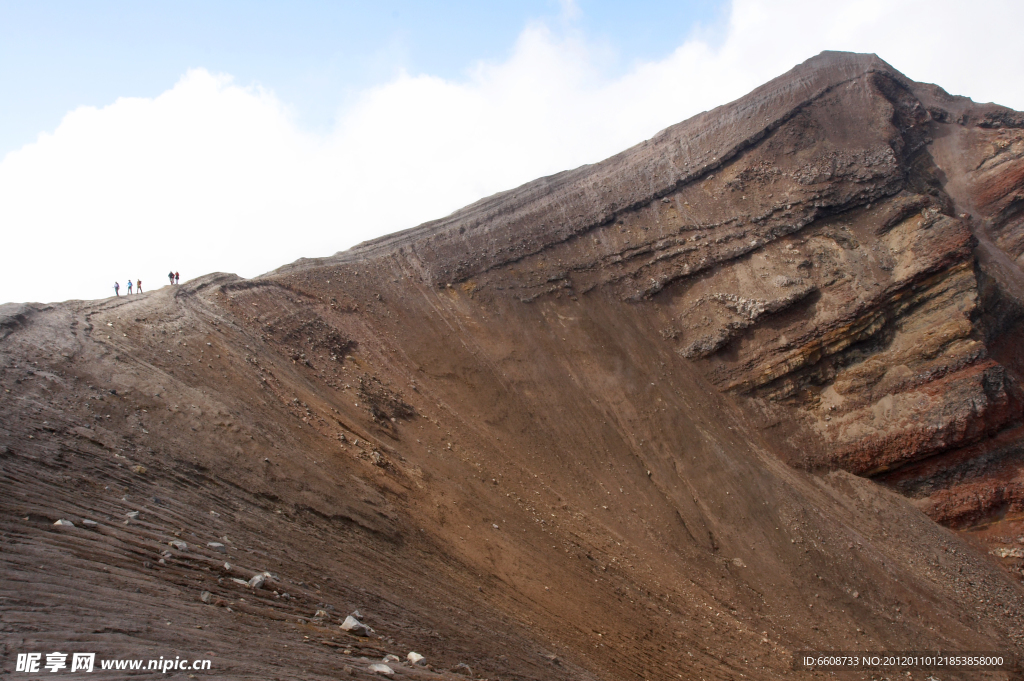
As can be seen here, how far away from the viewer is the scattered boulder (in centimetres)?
869

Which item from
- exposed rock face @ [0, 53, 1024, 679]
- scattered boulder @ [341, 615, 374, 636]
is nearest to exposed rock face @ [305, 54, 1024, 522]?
exposed rock face @ [0, 53, 1024, 679]

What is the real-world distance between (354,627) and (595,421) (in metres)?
13.9

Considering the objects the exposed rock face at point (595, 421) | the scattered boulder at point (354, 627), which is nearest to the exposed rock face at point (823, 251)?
the exposed rock face at point (595, 421)

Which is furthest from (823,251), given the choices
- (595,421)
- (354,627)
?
(354,627)

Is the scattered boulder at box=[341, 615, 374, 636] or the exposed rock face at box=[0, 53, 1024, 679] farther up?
the exposed rock face at box=[0, 53, 1024, 679]

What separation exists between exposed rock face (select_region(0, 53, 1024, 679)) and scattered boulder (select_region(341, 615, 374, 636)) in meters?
0.26

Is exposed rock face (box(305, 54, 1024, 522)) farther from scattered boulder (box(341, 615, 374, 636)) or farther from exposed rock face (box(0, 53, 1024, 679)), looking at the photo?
scattered boulder (box(341, 615, 374, 636))

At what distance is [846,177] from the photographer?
24812mm

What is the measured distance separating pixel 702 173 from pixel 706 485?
13941 millimetres

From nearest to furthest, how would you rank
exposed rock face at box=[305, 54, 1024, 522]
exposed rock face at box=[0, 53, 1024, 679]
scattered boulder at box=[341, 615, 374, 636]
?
scattered boulder at box=[341, 615, 374, 636]
exposed rock face at box=[0, 53, 1024, 679]
exposed rock face at box=[305, 54, 1024, 522]

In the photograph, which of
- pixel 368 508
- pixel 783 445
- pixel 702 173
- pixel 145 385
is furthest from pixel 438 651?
pixel 702 173

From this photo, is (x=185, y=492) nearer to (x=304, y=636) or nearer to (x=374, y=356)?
(x=304, y=636)

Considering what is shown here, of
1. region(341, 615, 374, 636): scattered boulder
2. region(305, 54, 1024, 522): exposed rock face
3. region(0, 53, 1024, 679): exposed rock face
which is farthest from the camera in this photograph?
region(305, 54, 1024, 522): exposed rock face

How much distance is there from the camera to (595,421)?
21500 mm
